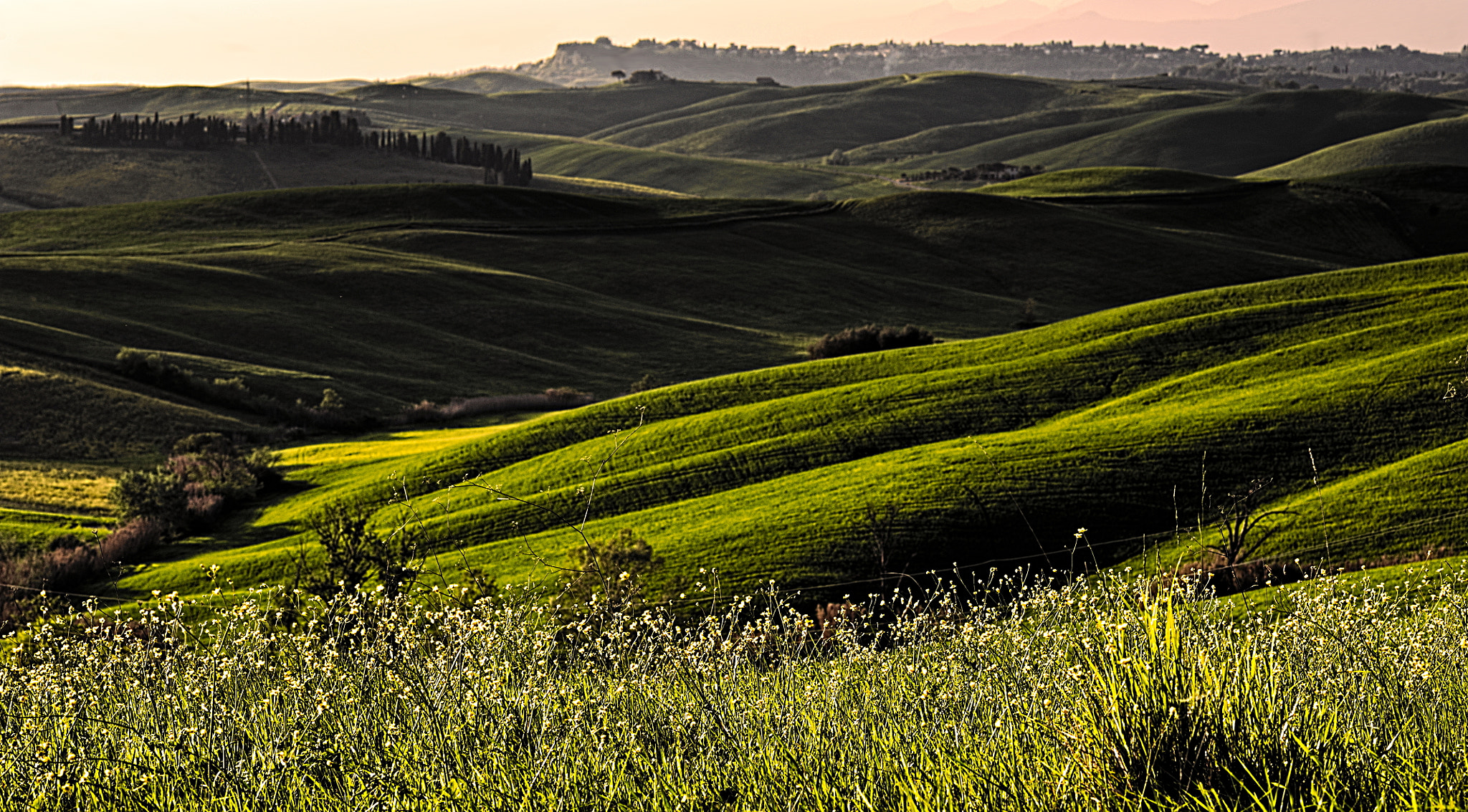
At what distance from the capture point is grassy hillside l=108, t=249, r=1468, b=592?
73.4 feet

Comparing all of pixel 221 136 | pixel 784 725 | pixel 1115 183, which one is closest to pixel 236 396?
pixel 784 725

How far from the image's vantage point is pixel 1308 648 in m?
7.17

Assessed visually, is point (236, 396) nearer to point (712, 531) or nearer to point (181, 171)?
point (712, 531)

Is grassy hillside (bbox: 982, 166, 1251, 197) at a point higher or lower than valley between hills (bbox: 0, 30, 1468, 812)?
higher

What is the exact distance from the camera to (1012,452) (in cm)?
2630

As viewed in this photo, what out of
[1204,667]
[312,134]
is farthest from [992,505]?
[312,134]

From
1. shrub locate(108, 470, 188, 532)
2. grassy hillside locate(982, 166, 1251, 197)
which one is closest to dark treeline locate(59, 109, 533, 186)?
grassy hillside locate(982, 166, 1251, 197)

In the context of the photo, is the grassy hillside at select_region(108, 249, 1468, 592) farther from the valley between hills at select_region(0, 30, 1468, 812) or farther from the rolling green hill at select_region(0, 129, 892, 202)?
the rolling green hill at select_region(0, 129, 892, 202)

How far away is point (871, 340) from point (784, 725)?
57270mm

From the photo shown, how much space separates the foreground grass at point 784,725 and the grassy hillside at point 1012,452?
27.4 feet

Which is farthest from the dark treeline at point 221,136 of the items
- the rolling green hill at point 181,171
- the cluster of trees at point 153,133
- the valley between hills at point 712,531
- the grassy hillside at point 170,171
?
the valley between hills at point 712,531

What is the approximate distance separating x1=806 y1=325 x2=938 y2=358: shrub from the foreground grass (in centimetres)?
5323

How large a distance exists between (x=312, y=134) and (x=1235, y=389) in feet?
634

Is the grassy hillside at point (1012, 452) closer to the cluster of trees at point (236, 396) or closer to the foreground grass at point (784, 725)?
the foreground grass at point (784, 725)
